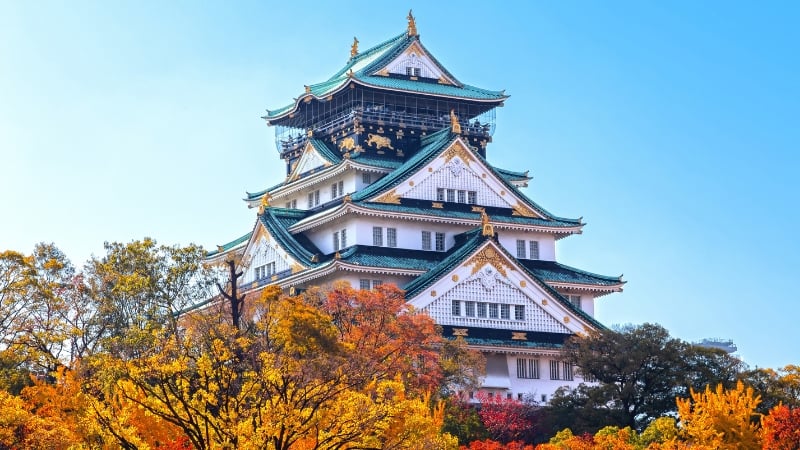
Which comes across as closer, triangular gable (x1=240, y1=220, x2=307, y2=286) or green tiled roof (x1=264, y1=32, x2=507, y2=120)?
triangular gable (x1=240, y1=220, x2=307, y2=286)

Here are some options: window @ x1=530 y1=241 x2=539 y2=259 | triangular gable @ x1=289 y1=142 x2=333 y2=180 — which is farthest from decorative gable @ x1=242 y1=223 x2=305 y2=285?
window @ x1=530 y1=241 x2=539 y2=259

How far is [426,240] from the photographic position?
8262 centimetres

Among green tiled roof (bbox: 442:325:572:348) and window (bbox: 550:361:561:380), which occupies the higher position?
green tiled roof (bbox: 442:325:572:348)

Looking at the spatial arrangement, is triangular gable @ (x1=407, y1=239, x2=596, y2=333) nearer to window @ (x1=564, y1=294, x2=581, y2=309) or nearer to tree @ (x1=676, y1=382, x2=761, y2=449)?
window @ (x1=564, y1=294, x2=581, y2=309)

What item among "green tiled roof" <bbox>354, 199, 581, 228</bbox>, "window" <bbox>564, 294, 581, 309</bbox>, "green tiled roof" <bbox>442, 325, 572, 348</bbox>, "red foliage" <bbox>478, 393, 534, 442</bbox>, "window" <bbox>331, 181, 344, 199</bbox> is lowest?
"red foliage" <bbox>478, 393, 534, 442</bbox>

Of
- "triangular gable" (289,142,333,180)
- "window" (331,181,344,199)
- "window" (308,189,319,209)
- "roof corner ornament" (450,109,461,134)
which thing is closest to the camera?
"roof corner ornament" (450,109,461,134)

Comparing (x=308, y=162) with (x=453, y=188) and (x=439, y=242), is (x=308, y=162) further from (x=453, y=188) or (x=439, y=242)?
(x=439, y=242)

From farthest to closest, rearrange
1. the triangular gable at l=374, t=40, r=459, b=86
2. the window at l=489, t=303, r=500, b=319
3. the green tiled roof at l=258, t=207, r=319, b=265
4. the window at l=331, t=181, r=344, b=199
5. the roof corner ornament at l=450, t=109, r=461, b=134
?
1. the triangular gable at l=374, t=40, r=459, b=86
2. the window at l=331, t=181, r=344, b=199
3. the roof corner ornament at l=450, t=109, r=461, b=134
4. the green tiled roof at l=258, t=207, r=319, b=265
5. the window at l=489, t=303, r=500, b=319

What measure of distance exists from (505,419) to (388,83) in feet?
98.2

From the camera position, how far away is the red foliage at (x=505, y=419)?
63.8 m

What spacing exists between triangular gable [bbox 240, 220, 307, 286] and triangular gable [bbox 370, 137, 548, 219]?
7208 millimetres

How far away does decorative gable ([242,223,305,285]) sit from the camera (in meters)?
81.9

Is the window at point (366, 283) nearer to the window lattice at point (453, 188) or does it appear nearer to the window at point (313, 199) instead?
the window lattice at point (453, 188)

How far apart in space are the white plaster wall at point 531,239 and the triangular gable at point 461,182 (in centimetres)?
117
